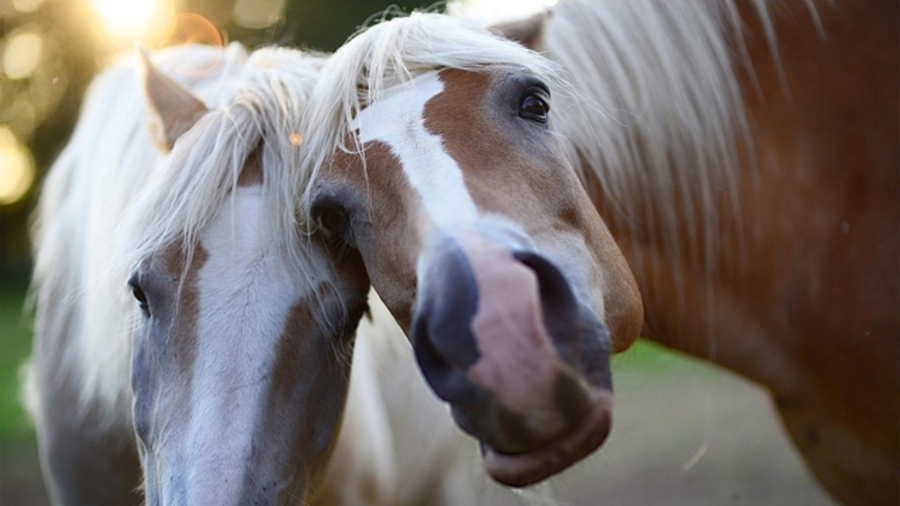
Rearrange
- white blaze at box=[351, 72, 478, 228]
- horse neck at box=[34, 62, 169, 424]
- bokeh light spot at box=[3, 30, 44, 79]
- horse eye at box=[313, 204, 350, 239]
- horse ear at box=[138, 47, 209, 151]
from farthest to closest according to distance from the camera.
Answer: bokeh light spot at box=[3, 30, 44, 79]
horse neck at box=[34, 62, 169, 424]
horse ear at box=[138, 47, 209, 151]
horse eye at box=[313, 204, 350, 239]
white blaze at box=[351, 72, 478, 228]

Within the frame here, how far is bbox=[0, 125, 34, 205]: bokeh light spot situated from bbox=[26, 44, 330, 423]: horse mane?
58.0 ft

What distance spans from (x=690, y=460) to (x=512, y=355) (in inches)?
152

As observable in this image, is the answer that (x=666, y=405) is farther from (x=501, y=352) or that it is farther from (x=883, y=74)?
(x=501, y=352)

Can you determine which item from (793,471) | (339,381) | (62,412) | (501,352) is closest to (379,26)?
(339,381)

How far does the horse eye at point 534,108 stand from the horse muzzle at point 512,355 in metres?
0.47

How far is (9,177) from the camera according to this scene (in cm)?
2038

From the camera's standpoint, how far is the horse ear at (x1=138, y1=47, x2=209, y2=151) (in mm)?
2021

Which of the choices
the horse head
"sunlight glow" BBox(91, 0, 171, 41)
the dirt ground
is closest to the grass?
the dirt ground

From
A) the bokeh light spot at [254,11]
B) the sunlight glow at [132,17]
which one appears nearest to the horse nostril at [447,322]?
the sunlight glow at [132,17]

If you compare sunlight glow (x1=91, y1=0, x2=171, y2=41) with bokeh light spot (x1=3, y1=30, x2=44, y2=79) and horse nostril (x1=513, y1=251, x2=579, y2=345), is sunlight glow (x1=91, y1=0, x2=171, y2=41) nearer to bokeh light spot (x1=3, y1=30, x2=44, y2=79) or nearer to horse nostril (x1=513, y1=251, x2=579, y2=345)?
horse nostril (x1=513, y1=251, x2=579, y2=345)

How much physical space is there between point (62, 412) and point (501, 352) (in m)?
1.87

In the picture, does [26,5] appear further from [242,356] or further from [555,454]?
[555,454]

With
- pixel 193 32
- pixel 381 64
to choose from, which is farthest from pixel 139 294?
pixel 193 32

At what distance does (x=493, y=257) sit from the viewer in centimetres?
134
